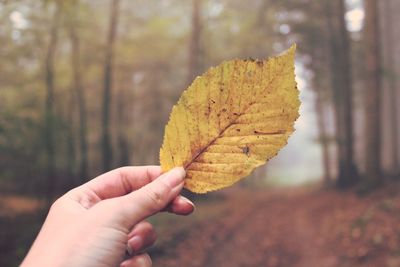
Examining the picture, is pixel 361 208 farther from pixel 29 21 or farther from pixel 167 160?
pixel 29 21

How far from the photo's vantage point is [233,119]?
3.04ft

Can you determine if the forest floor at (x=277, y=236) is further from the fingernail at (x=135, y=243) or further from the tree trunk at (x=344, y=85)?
the fingernail at (x=135, y=243)

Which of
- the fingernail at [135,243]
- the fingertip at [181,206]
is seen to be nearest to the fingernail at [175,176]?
the fingertip at [181,206]

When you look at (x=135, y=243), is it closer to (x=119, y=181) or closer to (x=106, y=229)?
(x=106, y=229)

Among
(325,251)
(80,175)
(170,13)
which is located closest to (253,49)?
(170,13)

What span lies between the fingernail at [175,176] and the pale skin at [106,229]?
0.04 ft

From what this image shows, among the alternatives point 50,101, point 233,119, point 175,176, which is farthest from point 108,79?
point 233,119

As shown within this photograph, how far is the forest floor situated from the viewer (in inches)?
295

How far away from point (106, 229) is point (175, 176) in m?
0.37

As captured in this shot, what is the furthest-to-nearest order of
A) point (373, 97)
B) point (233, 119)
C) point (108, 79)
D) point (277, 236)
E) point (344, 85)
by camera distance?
point (108, 79) → point (344, 85) → point (373, 97) → point (277, 236) → point (233, 119)

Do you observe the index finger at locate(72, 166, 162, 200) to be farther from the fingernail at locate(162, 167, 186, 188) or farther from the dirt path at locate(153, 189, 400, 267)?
the dirt path at locate(153, 189, 400, 267)

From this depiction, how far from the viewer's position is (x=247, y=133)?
3.06 feet

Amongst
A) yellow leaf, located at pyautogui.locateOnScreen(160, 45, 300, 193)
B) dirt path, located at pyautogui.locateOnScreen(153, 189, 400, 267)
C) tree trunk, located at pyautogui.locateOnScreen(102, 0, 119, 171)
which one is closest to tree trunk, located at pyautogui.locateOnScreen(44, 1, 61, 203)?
tree trunk, located at pyautogui.locateOnScreen(102, 0, 119, 171)

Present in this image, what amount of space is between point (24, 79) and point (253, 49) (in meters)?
14.6
